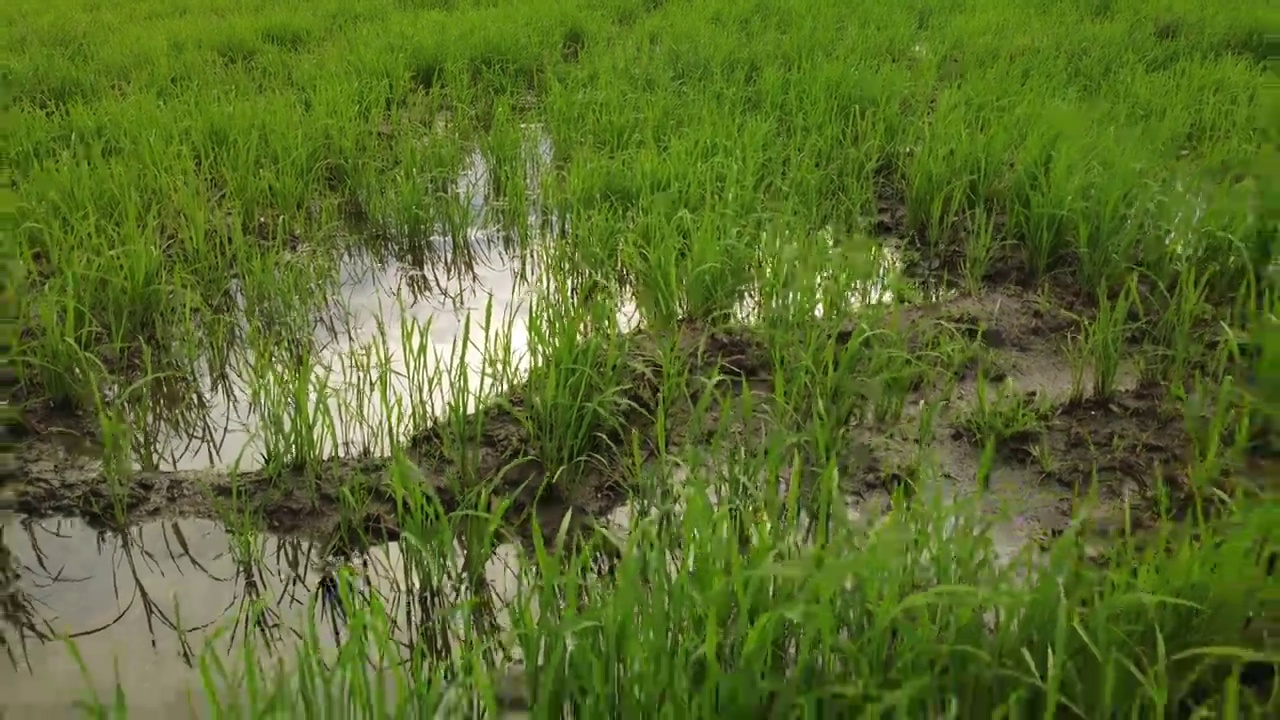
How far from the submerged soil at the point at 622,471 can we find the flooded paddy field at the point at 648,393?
1cm

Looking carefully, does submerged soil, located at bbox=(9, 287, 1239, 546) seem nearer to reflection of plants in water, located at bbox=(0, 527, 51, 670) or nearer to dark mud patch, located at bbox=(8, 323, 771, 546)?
dark mud patch, located at bbox=(8, 323, 771, 546)

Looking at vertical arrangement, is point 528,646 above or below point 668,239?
below

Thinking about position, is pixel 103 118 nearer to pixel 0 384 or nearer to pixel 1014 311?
pixel 0 384

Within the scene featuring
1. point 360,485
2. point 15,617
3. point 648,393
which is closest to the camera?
point 15,617

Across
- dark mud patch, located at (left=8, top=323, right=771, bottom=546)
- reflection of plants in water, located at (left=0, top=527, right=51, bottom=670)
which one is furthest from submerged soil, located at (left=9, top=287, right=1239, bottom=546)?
reflection of plants in water, located at (left=0, top=527, right=51, bottom=670)

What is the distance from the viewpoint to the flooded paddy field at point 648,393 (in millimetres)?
1392

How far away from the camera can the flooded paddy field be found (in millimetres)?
1392

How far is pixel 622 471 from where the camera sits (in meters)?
2.08

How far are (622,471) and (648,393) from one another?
0.28 metres

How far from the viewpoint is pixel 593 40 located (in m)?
5.52

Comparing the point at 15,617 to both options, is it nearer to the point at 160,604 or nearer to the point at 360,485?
the point at 160,604

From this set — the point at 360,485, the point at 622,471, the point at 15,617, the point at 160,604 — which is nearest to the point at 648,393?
the point at 622,471

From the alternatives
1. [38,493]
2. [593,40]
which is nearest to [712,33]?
A: [593,40]

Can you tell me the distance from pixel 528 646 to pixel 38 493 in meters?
1.32
